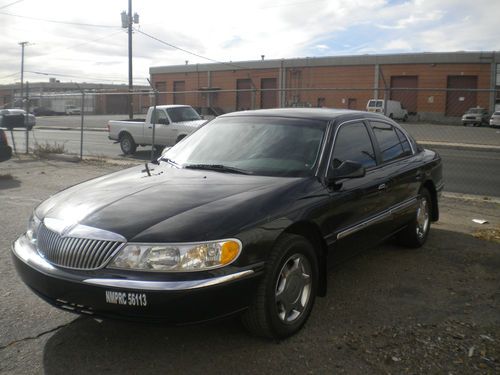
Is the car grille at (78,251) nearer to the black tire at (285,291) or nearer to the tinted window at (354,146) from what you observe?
the black tire at (285,291)

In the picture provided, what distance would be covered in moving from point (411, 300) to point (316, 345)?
121cm

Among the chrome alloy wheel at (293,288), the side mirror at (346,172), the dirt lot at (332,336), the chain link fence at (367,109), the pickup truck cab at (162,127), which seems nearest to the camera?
the dirt lot at (332,336)

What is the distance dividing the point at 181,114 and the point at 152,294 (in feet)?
46.1

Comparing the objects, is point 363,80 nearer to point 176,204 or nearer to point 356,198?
point 356,198

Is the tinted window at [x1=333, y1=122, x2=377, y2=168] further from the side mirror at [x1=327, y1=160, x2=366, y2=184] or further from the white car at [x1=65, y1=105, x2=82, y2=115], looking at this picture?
the white car at [x1=65, y1=105, x2=82, y2=115]

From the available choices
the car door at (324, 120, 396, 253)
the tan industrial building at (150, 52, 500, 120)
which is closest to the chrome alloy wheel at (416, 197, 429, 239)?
the car door at (324, 120, 396, 253)

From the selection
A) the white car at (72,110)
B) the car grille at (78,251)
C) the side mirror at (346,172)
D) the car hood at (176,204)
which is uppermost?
the white car at (72,110)

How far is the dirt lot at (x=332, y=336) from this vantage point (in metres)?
3.22

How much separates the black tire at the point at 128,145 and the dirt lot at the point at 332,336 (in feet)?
42.2

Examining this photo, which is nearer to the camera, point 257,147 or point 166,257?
point 166,257

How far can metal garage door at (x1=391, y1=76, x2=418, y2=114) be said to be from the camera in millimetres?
45812

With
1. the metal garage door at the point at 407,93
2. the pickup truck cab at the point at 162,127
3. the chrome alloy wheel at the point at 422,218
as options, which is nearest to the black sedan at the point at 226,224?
the chrome alloy wheel at the point at 422,218

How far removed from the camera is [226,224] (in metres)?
3.19

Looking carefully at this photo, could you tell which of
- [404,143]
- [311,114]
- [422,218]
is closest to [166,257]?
[311,114]
